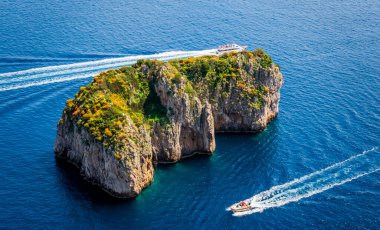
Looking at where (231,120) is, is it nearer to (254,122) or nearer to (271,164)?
(254,122)

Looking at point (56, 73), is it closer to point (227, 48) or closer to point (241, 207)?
point (227, 48)

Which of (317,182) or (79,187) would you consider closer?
(79,187)

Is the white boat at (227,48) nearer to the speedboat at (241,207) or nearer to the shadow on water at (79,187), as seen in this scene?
the shadow on water at (79,187)

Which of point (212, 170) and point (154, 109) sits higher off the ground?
point (154, 109)

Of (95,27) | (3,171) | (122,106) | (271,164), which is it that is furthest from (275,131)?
(95,27)

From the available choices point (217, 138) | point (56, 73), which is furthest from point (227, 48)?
point (56, 73)

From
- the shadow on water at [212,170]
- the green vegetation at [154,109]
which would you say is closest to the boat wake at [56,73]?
the shadow on water at [212,170]

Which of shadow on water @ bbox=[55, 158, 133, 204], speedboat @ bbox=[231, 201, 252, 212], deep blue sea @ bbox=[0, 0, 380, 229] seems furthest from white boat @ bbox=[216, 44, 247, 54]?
speedboat @ bbox=[231, 201, 252, 212]
